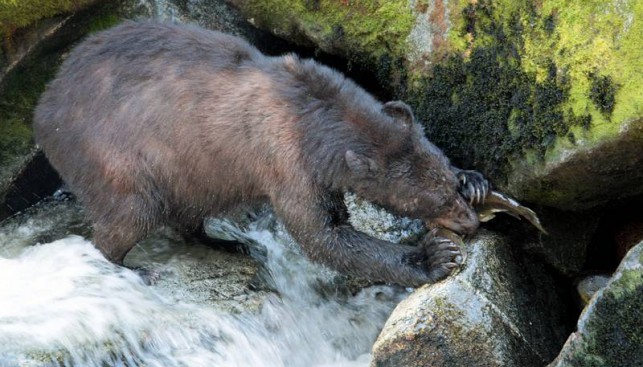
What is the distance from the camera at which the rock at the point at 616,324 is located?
4.16 m

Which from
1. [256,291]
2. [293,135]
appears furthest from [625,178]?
[256,291]

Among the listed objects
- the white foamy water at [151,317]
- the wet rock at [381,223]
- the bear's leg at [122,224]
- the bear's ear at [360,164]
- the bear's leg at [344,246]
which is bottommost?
the white foamy water at [151,317]

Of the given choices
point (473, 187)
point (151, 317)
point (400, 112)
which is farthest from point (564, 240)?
point (151, 317)

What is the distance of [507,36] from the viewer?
5.80 metres

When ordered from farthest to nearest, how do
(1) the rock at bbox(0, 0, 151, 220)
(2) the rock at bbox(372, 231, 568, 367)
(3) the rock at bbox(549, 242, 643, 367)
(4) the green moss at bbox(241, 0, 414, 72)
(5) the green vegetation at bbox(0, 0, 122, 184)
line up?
(5) the green vegetation at bbox(0, 0, 122, 184) < (1) the rock at bbox(0, 0, 151, 220) < (4) the green moss at bbox(241, 0, 414, 72) < (2) the rock at bbox(372, 231, 568, 367) < (3) the rock at bbox(549, 242, 643, 367)

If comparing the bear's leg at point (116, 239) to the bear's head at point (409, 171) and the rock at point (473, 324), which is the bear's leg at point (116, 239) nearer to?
the bear's head at point (409, 171)

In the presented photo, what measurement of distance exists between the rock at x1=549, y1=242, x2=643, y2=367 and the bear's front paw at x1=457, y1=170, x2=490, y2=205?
1.58 m

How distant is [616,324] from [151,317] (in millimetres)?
3203

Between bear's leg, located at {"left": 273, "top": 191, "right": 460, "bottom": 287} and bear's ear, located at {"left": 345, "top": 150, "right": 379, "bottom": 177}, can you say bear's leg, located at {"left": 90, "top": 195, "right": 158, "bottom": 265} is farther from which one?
bear's ear, located at {"left": 345, "top": 150, "right": 379, "bottom": 177}

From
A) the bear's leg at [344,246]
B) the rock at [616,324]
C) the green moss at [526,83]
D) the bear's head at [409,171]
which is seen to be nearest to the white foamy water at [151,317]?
the bear's leg at [344,246]

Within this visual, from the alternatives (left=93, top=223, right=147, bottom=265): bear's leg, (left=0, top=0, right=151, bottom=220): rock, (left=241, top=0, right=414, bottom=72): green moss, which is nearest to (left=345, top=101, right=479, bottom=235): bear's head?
(left=241, top=0, right=414, bottom=72): green moss

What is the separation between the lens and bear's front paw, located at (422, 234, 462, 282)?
5.36 meters

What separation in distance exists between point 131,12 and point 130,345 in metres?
3.27

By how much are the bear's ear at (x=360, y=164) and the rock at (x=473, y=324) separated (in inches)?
32.9
